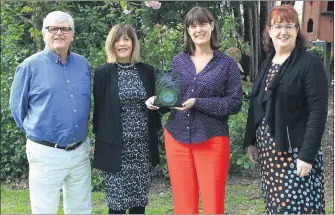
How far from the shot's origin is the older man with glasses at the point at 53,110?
3.71 m

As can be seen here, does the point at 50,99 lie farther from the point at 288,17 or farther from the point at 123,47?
the point at 288,17

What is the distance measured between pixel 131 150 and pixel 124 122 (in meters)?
0.23

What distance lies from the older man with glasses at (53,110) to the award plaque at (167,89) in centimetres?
53

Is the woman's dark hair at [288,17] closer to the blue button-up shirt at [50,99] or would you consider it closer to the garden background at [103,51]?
the blue button-up shirt at [50,99]

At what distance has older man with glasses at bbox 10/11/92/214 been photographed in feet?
12.2

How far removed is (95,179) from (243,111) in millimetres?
2072

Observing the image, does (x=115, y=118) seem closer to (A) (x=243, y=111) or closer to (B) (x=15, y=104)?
(B) (x=15, y=104)

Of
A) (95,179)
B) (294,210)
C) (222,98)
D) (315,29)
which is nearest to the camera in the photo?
(294,210)

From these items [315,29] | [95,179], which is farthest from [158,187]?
[315,29]

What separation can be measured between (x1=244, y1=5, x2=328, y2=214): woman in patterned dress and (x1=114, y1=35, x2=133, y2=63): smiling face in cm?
99

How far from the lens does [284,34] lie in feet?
11.5

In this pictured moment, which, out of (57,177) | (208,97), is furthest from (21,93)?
(208,97)

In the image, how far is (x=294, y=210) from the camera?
3.52m

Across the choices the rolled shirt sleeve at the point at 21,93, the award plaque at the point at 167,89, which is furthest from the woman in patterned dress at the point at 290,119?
the rolled shirt sleeve at the point at 21,93
